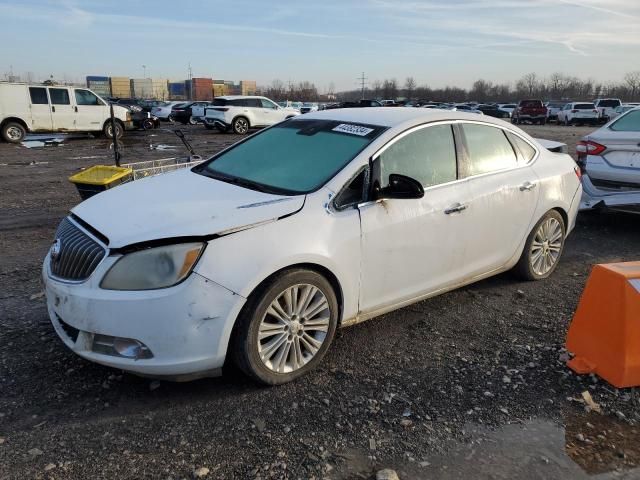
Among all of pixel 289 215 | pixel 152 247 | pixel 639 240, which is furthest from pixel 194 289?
pixel 639 240

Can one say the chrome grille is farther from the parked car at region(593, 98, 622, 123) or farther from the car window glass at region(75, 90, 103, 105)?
the parked car at region(593, 98, 622, 123)

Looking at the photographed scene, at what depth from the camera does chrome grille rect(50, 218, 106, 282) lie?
2.92 m

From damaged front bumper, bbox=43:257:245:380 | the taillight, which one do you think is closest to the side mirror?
damaged front bumper, bbox=43:257:245:380

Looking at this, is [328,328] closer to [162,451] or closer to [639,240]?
[162,451]

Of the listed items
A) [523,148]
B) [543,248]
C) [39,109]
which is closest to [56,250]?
[523,148]

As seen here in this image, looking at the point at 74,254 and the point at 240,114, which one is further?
the point at 240,114

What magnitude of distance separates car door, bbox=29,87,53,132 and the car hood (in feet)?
56.9

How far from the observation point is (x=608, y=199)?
6500 mm

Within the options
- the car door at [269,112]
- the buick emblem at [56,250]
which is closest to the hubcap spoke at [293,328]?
the buick emblem at [56,250]

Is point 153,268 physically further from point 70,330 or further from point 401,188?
point 401,188

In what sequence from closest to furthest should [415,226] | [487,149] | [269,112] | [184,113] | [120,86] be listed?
[415,226] → [487,149] → [269,112] → [184,113] → [120,86]

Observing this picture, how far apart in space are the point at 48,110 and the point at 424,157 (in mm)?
18486

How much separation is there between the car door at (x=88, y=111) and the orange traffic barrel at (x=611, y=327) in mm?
19721

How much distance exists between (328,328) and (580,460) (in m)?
1.55
